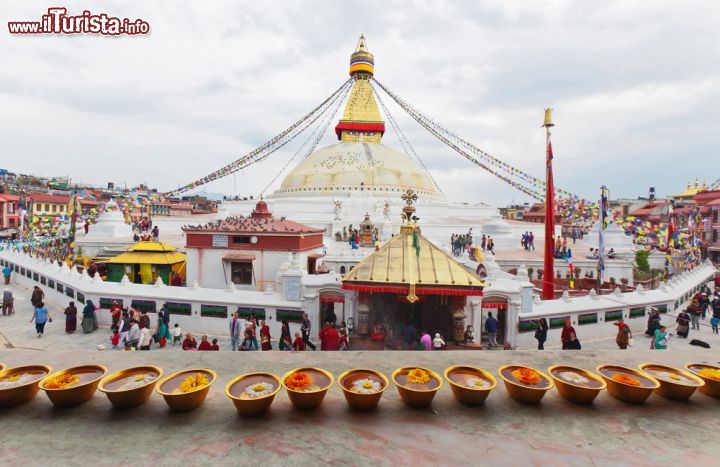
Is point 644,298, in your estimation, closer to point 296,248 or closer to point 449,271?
point 449,271

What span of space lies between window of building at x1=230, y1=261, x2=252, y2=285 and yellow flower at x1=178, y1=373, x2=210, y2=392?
8.56m

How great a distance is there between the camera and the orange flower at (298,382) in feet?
8.96

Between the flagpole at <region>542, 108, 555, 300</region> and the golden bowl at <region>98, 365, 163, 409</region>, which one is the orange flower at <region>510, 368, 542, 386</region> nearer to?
the golden bowl at <region>98, 365, 163, 409</region>

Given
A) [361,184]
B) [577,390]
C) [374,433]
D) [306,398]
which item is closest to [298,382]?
[306,398]

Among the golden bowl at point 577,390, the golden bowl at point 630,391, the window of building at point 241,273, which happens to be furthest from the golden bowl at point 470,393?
the window of building at point 241,273

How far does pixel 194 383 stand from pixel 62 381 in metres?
0.98

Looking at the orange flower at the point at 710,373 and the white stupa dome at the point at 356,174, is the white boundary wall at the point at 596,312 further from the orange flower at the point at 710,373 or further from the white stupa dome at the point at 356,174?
the white stupa dome at the point at 356,174

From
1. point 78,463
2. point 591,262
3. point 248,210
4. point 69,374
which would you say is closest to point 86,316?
point 69,374

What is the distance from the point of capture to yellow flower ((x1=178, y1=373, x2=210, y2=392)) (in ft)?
8.76

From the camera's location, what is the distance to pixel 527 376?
299 centimetres

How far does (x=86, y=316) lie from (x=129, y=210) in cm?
1487

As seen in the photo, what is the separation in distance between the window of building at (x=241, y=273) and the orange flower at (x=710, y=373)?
10.1 meters

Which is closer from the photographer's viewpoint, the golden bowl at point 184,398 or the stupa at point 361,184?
the golden bowl at point 184,398

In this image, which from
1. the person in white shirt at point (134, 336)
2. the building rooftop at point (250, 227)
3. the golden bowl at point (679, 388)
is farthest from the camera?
the building rooftop at point (250, 227)
